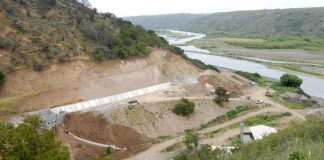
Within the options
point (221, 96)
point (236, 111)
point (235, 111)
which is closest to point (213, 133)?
point (235, 111)

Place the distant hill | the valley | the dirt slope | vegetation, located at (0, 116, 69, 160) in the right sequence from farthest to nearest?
the distant hill
the dirt slope
the valley
vegetation, located at (0, 116, 69, 160)

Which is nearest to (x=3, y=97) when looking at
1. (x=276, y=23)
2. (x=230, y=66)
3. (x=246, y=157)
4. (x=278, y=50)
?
(x=246, y=157)

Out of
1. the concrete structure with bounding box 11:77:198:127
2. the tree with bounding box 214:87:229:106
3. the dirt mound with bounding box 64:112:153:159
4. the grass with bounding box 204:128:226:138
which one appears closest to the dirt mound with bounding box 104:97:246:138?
the dirt mound with bounding box 64:112:153:159

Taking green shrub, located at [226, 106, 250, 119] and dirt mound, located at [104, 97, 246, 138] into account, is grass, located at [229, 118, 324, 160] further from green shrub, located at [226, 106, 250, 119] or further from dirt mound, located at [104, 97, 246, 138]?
green shrub, located at [226, 106, 250, 119]

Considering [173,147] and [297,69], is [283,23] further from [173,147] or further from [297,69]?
[173,147]

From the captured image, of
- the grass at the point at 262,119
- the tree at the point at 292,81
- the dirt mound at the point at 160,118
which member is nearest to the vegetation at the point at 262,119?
the grass at the point at 262,119
